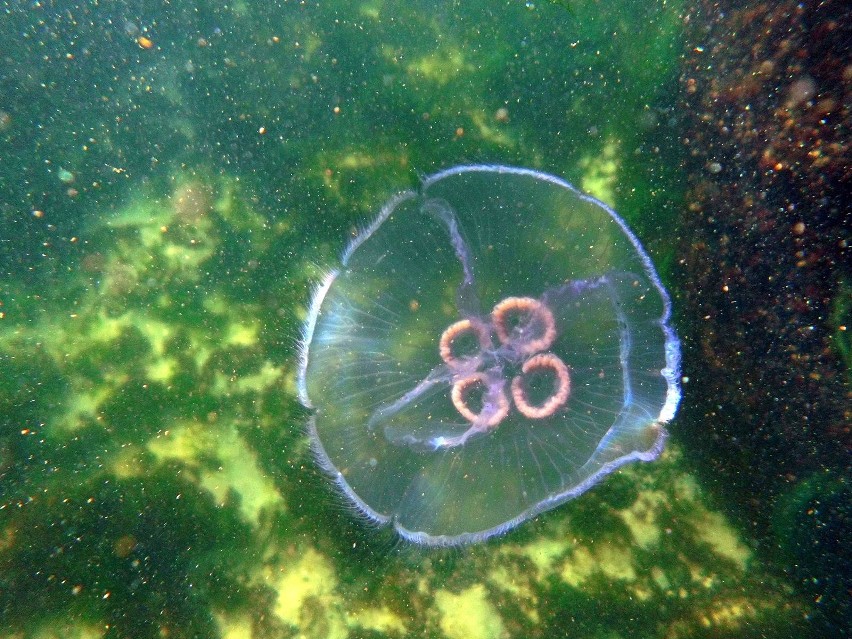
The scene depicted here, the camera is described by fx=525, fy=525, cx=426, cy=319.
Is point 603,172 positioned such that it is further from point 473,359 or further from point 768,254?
point 473,359

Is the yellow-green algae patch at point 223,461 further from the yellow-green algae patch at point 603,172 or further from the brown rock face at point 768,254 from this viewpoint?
the yellow-green algae patch at point 603,172

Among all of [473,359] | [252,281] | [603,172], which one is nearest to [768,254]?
[603,172]

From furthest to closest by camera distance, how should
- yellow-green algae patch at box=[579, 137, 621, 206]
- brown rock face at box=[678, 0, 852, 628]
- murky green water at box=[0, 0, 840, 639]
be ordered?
1. yellow-green algae patch at box=[579, 137, 621, 206]
2. murky green water at box=[0, 0, 840, 639]
3. brown rock face at box=[678, 0, 852, 628]

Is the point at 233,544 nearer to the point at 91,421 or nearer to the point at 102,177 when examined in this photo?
the point at 91,421

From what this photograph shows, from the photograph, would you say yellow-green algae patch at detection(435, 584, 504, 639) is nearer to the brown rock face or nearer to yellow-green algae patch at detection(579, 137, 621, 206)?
the brown rock face

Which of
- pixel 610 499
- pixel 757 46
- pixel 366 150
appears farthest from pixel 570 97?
pixel 610 499

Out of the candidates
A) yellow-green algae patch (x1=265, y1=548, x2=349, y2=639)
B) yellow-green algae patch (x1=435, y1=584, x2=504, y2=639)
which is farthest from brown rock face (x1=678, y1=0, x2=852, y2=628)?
yellow-green algae patch (x1=265, y1=548, x2=349, y2=639)
